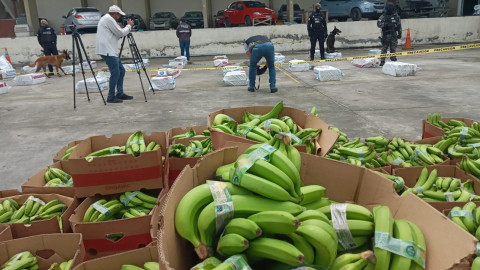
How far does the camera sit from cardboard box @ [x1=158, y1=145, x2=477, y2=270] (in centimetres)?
135

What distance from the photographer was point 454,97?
7.39m

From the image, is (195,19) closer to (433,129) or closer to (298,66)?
(298,66)

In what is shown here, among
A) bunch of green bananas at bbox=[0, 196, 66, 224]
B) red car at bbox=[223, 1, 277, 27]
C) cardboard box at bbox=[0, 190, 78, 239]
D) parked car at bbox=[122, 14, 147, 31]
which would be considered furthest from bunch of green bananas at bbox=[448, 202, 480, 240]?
parked car at bbox=[122, 14, 147, 31]

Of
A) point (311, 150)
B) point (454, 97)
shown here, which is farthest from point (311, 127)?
point (454, 97)

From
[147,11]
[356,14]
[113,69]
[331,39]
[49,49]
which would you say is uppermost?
[147,11]

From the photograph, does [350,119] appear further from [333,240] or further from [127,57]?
[127,57]

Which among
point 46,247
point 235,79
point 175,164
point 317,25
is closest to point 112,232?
point 46,247

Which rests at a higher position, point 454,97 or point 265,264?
point 265,264

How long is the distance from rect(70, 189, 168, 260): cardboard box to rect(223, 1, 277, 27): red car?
775 inches

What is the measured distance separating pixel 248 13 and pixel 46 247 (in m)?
20.6

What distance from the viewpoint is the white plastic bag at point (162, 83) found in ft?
30.9

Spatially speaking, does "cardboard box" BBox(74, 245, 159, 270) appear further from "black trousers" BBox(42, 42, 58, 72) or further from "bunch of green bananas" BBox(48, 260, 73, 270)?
"black trousers" BBox(42, 42, 58, 72)

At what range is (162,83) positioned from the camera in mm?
9430

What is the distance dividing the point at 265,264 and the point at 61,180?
8.45 ft
